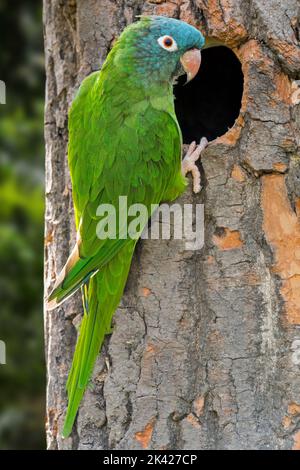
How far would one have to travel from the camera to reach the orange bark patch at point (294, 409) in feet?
10.9

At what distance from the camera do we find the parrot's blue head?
11.0ft

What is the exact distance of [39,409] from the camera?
5.71 m

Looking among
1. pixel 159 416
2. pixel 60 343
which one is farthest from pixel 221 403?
pixel 60 343

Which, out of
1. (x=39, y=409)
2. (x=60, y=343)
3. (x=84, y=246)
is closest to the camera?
(x=84, y=246)

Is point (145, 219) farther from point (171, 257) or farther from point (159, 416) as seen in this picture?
point (159, 416)

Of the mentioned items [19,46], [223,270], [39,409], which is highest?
[19,46]

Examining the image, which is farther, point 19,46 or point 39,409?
point 39,409

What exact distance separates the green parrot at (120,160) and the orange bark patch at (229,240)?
21cm

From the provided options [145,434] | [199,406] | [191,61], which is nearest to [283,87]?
[191,61]

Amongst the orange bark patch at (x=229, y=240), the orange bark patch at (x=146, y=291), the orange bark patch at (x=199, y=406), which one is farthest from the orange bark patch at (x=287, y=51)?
the orange bark patch at (x=199, y=406)

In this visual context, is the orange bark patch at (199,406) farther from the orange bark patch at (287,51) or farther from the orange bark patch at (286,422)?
the orange bark patch at (287,51)

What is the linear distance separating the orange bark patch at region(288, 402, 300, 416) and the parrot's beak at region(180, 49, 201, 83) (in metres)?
1.37

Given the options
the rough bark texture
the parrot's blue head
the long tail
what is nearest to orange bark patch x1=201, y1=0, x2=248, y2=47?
the rough bark texture

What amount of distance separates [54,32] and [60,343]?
1.38 meters
